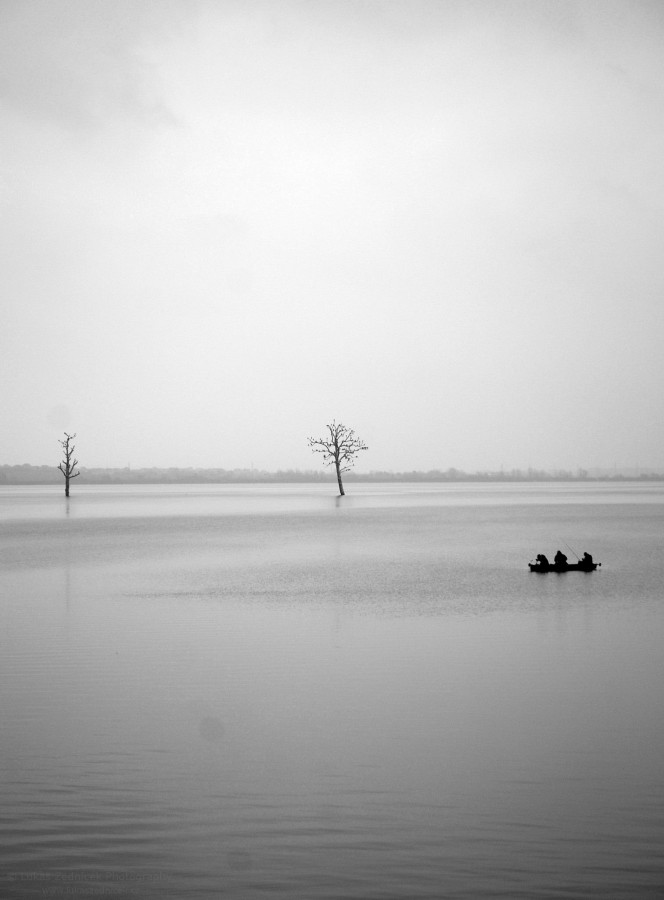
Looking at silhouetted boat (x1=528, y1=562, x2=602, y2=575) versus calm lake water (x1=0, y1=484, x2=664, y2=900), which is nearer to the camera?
calm lake water (x1=0, y1=484, x2=664, y2=900)

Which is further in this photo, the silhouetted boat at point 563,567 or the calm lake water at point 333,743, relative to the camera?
the silhouetted boat at point 563,567

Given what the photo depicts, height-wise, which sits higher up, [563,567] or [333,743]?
[333,743]

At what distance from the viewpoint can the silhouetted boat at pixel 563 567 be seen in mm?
26703

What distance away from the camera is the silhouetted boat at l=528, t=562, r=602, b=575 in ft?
87.6

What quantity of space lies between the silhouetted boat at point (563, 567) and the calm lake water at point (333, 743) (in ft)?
14.0

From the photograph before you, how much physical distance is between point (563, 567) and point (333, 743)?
18672mm

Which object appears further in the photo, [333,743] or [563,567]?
[563,567]

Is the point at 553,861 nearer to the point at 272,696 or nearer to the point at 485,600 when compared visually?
Result: the point at 272,696

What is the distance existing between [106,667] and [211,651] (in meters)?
1.94

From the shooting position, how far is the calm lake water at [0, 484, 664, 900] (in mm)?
6547

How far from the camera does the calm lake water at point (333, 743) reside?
655cm

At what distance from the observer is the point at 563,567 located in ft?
87.9

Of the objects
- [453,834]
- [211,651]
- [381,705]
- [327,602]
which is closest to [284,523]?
[327,602]

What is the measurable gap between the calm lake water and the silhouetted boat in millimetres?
4259
